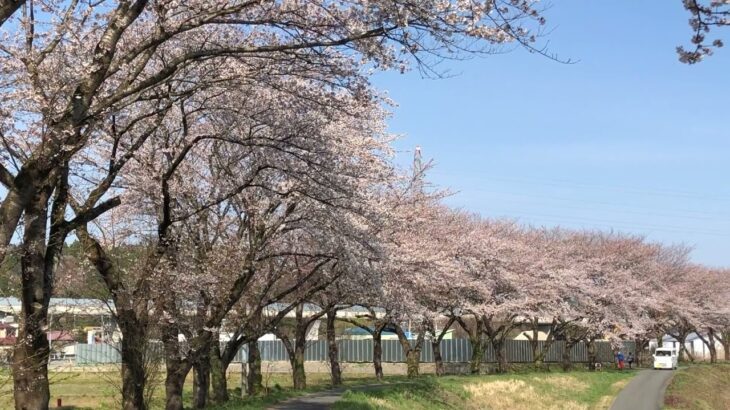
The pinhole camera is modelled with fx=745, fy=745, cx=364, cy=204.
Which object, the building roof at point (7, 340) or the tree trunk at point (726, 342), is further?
the tree trunk at point (726, 342)

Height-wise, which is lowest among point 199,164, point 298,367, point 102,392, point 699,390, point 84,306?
point 699,390

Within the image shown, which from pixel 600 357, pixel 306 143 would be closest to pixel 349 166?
pixel 306 143

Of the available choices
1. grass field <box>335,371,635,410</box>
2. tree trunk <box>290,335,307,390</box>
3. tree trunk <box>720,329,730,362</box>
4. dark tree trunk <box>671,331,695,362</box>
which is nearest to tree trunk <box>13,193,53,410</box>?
grass field <box>335,371,635,410</box>

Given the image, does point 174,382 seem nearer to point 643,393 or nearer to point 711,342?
point 643,393

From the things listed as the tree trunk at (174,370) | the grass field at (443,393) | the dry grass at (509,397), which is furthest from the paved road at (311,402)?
the dry grass at (509,397)

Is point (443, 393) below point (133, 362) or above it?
below

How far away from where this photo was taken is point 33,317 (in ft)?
28.8

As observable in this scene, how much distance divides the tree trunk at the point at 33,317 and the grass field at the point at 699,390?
29692 mm

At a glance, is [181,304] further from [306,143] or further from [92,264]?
[306,143]

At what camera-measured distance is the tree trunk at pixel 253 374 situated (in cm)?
2359

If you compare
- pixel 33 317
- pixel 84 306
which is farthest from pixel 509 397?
pixel 33 317

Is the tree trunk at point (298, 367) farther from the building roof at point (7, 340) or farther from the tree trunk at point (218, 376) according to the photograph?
the building roof at point (7, 340)

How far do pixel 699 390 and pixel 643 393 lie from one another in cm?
701

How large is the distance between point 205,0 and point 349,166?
5905 mm
